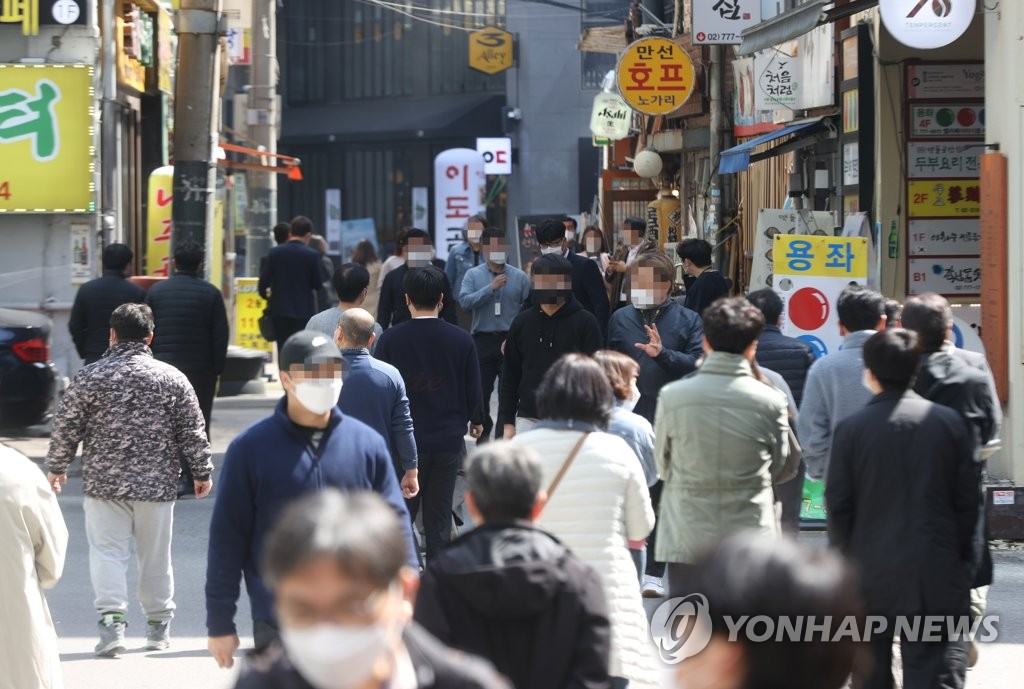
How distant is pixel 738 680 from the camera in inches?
94.1

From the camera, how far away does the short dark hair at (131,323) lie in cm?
767

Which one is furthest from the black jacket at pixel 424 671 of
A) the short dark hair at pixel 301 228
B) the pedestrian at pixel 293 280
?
the short dark hair at pixel 301 228

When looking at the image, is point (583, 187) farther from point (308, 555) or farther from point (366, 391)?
point (308, 555)

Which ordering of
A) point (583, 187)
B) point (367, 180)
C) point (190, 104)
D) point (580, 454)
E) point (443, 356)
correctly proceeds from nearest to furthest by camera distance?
1. point (580, 454)
2. point (443, 356)
3. point (190, 104)
4. point (583, 187)
5. point (367, 180)

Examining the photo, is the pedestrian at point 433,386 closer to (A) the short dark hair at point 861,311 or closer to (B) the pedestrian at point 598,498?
(A) the short dark hair at point 861,311

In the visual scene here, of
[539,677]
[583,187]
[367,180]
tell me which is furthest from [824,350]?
[367,180]

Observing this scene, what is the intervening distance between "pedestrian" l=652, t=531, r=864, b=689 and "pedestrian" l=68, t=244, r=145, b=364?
31.7 ft

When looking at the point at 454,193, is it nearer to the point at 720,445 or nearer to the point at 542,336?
the point at 542,336

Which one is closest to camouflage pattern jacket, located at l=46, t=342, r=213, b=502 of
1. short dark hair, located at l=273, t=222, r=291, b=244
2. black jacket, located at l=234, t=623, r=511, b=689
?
black jacket, located at l=234, t=623, r=511, b=689

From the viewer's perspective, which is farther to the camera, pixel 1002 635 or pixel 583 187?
pixel 583 187

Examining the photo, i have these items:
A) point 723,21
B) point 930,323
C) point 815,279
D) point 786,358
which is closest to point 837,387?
point 930,323

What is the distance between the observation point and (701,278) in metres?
11.2

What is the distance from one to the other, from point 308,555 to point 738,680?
0.70 m

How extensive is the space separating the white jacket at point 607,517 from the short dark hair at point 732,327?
1.04 m
